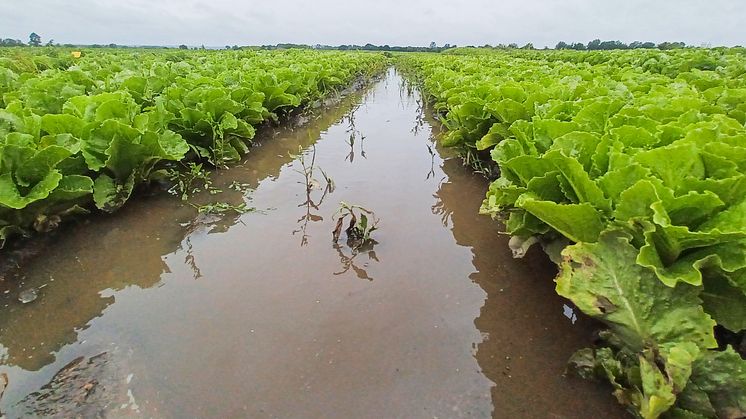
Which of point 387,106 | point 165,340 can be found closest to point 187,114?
point 165,340

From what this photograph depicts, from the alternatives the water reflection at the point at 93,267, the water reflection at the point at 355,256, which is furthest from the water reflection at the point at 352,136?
the water reflection at the point at 355,256

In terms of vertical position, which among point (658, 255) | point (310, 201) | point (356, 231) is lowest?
point (310, 201)

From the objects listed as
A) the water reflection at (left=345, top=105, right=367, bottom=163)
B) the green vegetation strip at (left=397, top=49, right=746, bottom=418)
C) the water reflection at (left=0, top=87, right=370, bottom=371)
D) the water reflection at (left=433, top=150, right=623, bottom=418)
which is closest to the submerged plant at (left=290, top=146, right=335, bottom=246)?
the water reflection at (left=0, top=87, right=370, bottom=371)

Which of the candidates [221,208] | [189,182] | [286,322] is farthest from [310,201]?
[286,322]

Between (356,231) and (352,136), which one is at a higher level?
(356,231)

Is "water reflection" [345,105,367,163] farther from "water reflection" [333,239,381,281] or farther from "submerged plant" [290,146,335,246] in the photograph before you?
"water reflection" [333,239,381,281]

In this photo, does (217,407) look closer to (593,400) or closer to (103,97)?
(593,400)

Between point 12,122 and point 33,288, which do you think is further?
point 12,122

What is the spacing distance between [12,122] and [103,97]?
72 cm

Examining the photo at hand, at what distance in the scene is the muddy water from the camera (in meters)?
1.98

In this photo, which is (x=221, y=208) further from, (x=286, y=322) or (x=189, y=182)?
(x=286, y=322)

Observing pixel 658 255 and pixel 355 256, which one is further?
pixel 355 256

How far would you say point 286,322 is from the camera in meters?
2.47

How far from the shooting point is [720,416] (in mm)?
1635
